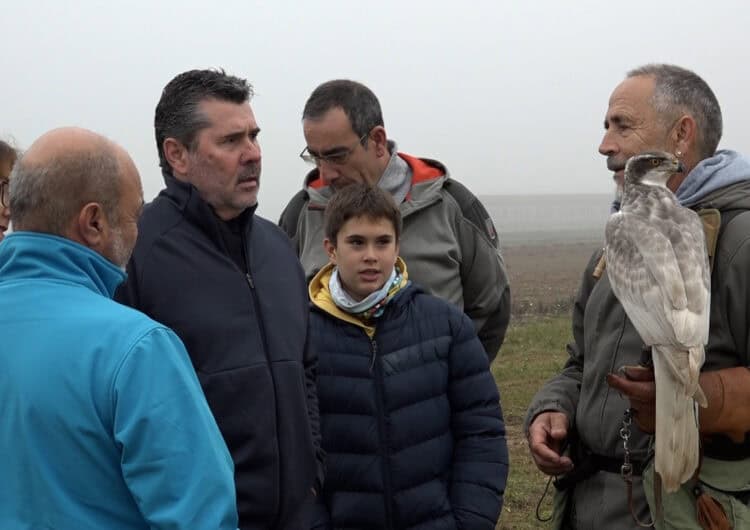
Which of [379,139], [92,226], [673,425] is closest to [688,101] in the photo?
[673,425]

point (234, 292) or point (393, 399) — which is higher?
point (234, 292)

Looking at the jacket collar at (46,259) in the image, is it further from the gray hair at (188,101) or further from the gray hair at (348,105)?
the gray hair at (348,105)

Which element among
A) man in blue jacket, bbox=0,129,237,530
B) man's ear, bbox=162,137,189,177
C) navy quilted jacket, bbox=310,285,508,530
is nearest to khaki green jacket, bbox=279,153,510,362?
navy quilted jacket, bbox=310,285,508,530

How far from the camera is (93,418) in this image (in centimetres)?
224

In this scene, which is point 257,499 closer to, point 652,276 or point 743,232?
point 652,276

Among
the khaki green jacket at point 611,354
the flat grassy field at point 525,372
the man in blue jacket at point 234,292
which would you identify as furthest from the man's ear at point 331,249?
the flat grassy field at point 525,372

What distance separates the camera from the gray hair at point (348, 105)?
498cm

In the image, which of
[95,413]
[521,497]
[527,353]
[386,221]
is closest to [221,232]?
[386,221]

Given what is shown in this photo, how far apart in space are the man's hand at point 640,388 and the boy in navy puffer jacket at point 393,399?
1.09 meters

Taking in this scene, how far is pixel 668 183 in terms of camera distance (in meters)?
3.67

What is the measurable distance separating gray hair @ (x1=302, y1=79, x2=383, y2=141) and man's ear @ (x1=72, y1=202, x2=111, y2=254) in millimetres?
2630

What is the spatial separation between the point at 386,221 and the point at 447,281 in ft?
2.63

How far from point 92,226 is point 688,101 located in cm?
246

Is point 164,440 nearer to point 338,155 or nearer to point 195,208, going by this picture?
point 195,208
